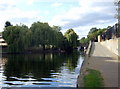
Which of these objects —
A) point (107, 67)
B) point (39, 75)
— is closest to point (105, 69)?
point (107, 67)

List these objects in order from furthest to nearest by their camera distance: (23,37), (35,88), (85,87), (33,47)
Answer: (33,47), (23,37), (35,88), (85,87)

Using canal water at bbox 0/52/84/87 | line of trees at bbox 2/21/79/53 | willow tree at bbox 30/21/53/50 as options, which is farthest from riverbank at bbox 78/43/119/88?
willow tree at bbox 30/21/53/50

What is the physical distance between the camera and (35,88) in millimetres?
11805

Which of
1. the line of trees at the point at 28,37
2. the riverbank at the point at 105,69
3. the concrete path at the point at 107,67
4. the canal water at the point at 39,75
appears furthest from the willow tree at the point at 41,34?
the riverbank at the point at 105,69

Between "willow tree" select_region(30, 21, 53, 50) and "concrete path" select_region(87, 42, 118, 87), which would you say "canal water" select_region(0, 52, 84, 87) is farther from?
"willow tree" select_region(30, 21, 53, 50)

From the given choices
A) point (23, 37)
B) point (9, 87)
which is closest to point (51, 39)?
point (23, 37)

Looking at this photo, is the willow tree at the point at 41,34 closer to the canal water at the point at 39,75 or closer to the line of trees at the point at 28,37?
the line of trees at the point at 28,37

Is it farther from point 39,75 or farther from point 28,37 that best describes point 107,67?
point 28,37

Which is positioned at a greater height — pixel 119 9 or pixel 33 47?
pixel 119 9

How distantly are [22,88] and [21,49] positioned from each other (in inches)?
A: 1984

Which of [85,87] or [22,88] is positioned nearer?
[85,87]

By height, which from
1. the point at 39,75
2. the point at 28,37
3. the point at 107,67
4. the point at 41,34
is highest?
the point at 41,34

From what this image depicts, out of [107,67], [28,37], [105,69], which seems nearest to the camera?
[105,69]

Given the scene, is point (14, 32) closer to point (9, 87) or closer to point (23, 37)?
point (23, 37)
